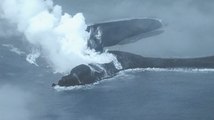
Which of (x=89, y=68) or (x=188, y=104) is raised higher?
(x=89, y=68)

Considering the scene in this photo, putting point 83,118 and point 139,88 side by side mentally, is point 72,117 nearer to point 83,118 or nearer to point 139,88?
point 83,118

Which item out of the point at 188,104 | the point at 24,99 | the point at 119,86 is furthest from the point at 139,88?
the point at 24,99

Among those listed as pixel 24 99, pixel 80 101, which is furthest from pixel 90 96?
pixel 24 99

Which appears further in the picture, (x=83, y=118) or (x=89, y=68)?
(x=89, y=68)

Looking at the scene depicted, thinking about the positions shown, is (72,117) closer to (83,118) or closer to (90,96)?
(83,118)

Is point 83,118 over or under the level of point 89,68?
under

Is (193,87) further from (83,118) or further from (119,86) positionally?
(83,118)

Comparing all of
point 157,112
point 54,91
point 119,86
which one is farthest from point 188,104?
point 54,91

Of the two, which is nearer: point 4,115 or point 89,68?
point 4,115
